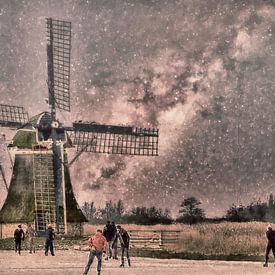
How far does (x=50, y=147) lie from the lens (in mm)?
19375

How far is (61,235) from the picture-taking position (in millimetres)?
19250

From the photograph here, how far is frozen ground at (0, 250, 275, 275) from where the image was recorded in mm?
12562

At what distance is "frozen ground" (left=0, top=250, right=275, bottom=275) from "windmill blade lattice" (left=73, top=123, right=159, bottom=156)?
4.60m

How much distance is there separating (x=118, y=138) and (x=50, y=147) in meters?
2.06

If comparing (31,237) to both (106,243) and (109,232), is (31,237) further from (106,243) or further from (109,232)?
(106,243)

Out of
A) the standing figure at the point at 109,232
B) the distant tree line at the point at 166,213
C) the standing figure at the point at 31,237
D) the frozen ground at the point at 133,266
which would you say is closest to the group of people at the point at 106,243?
the standing figure at the point at 109,232

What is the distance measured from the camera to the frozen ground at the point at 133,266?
1256 centimetres

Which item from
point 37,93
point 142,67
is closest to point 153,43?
point 142,67

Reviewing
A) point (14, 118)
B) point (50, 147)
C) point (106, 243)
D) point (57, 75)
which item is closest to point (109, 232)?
point (106, 243)

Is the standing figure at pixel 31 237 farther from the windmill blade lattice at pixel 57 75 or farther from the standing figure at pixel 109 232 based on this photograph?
the windmill blade lattice at pixel 57 75

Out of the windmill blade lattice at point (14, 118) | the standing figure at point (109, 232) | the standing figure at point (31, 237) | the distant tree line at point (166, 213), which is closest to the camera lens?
the standing figure at point (109, 232)

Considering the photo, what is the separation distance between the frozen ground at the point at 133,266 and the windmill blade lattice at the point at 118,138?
460 centimetres

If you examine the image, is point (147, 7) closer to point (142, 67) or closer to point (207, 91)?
point (142, 67)

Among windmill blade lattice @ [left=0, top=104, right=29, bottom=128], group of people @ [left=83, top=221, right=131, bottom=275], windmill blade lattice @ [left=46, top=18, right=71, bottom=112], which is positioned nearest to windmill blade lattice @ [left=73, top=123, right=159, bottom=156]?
windmill blade lattice @ [left=46, top=18, right=71, bottom=112]
